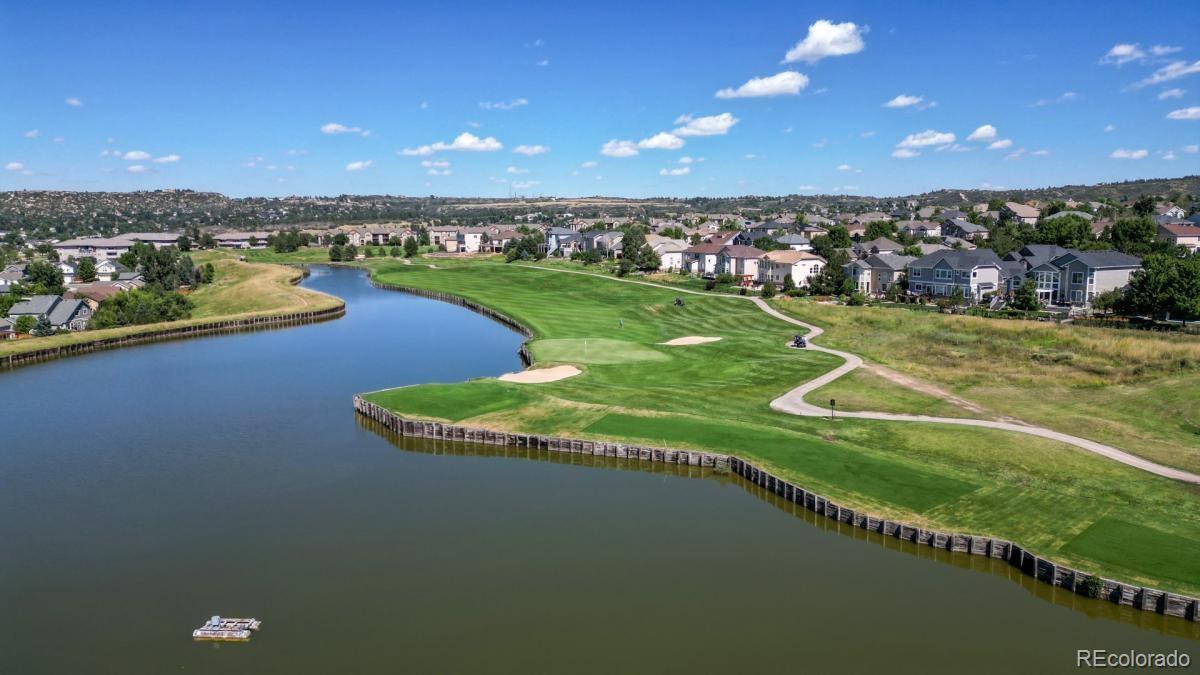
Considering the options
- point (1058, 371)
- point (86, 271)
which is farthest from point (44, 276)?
→ point (1058, 371)

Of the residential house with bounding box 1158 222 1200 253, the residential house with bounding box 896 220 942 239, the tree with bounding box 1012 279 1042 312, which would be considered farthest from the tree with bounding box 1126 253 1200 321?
the residential house with bounding box 896 220 942 239

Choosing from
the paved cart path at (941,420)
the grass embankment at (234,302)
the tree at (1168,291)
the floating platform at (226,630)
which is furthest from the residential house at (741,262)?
the floating platform at (226,630)

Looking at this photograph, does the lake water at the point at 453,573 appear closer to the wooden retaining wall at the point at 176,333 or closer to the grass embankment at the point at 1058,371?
the grass embankment at the point at 1058,371

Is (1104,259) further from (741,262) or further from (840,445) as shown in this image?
(840,445)

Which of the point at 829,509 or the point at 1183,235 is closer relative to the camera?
the point at 829,509

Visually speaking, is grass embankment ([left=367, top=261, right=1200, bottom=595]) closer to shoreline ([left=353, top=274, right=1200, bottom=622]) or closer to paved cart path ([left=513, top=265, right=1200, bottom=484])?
shoreline ([left=353, top=274, right=1200, bottom=622])

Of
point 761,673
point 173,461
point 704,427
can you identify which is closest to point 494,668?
point 761,673
